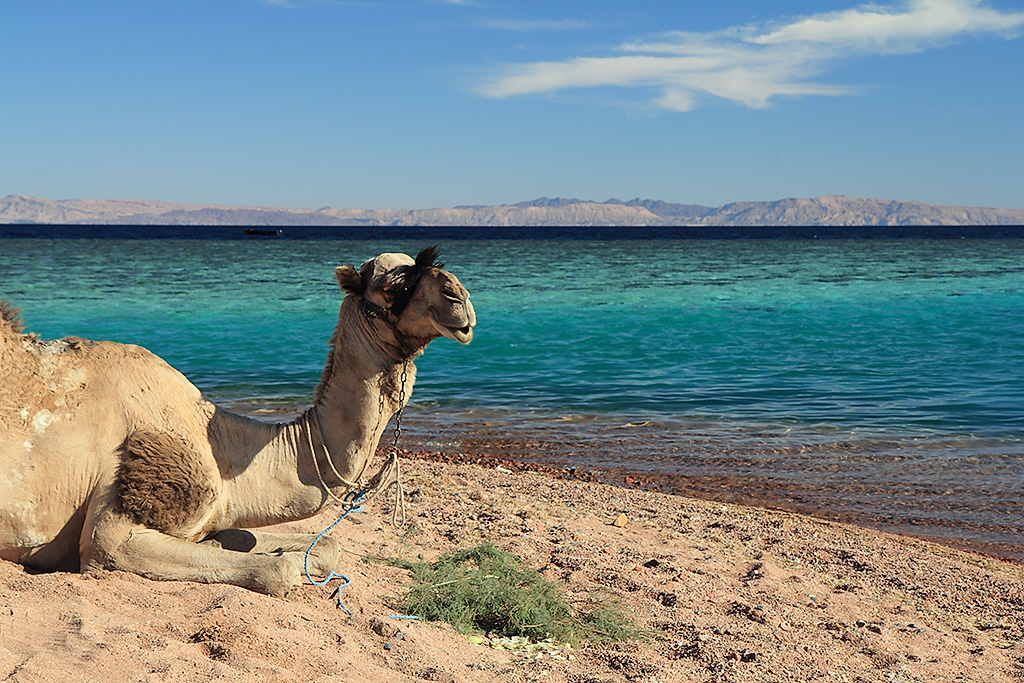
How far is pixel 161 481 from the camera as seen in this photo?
414 cm

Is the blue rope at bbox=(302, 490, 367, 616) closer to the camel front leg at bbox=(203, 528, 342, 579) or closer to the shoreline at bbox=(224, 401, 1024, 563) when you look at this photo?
the camel front leg at bbox=(203, 528, 342, 579)

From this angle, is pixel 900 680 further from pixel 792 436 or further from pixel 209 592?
pixel 792 436

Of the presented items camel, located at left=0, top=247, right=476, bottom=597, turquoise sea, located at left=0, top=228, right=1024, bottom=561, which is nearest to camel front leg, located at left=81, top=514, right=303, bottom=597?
camel, located at left=0, top=247, right=476, bottom=597

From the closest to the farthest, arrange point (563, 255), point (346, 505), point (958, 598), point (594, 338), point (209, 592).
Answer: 1. point (209, 592)
2. point (346, 505)
3. point (958, 598)
4. point (594, 338)
5. point (563, 255)

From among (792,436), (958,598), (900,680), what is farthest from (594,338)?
(900,680)

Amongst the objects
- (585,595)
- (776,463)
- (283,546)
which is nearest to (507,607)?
(585,595)

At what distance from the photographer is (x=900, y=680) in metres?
4.59

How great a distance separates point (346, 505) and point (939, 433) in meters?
9.09

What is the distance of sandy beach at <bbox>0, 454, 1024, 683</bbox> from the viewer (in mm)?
3645

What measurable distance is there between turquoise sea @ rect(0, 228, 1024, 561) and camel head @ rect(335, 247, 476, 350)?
17.3 feet

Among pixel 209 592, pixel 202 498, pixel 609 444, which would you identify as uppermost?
pixel 202 498

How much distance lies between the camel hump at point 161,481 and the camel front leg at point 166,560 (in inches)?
2.6

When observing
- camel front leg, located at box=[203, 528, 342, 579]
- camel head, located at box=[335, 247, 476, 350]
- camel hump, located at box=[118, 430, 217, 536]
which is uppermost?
camel head, located at box=[335, 247, 476, 350]

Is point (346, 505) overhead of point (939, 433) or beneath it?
overhead
